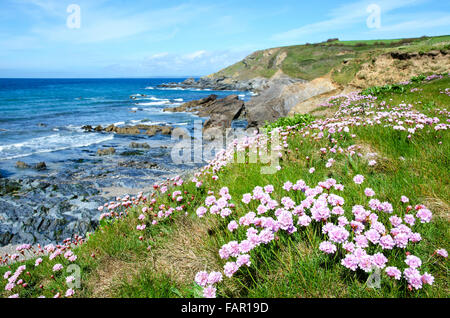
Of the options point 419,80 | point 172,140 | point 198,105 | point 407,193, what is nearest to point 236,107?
point 172,140

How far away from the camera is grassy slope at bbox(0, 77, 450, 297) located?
6.70 feet

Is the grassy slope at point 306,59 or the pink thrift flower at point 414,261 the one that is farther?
the grassy slope at point 306,59

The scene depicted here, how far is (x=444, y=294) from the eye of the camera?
1.74m

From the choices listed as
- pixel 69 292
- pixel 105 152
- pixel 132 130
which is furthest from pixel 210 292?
pixel 132 130

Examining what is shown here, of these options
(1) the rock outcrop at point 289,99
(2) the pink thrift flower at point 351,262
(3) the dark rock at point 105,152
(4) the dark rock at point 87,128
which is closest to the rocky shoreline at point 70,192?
(3) the dark rock at point 105,152

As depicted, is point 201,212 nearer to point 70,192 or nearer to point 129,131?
point 70,192

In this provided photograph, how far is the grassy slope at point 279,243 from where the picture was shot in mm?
2043

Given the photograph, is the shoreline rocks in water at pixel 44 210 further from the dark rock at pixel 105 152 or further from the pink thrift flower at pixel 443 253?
the pink thrift flower at pixel 443 253

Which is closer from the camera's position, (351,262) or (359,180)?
(351,262)

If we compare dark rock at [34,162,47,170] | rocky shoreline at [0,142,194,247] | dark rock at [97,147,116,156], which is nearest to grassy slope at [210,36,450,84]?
dark rock at [97,147,116,156]

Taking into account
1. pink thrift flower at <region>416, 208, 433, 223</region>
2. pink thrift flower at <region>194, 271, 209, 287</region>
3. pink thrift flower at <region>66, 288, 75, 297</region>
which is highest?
pink thrift flower at <region>416, 208, 433, 223</region>

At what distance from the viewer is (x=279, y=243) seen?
2385 millimetres

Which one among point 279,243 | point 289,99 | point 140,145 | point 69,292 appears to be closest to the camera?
point 279,243

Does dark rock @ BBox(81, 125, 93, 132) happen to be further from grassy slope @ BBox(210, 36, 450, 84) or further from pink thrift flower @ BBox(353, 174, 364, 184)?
grassy slope @ BBox(210, 36, 450, 84)
